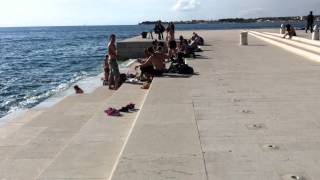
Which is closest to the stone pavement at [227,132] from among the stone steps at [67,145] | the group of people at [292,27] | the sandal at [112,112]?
the stone steps at [67,145]

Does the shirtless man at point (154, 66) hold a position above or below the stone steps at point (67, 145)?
above

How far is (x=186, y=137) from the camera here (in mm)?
7047

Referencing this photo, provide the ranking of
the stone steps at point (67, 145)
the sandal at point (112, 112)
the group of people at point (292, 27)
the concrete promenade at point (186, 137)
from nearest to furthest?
1. the concrete promenade at point (186, 137)
2. the stone steps at point (67, 145)
3. the sandal at point (112, 112)
4. the group of people at point (292, 27)

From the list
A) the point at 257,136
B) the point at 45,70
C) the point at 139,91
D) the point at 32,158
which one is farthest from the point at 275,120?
the point at 45,70

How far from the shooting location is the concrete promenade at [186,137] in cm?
576

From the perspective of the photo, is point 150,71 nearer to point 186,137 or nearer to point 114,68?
point 114,68

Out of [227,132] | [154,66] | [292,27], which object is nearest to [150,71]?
[154,66]

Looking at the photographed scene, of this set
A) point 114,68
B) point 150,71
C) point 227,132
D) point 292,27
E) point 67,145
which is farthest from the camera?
point 292,27

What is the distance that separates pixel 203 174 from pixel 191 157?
619 mm

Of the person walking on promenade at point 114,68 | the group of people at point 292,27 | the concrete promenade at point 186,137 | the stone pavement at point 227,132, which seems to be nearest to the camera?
the stone pavement at point 227,132

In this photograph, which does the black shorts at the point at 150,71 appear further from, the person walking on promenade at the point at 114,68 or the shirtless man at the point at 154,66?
the person walking on promenade at the point at 114,68

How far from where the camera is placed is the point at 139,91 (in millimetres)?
13117

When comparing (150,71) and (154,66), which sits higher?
(154,66)

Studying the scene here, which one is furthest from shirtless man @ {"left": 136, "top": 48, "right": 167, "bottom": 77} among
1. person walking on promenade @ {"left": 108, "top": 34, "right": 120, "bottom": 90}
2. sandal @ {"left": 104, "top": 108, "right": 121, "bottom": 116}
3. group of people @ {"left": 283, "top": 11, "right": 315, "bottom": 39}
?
group of people @ {"left": 283, "top": 11, "right": 315, "bottom": 39}
